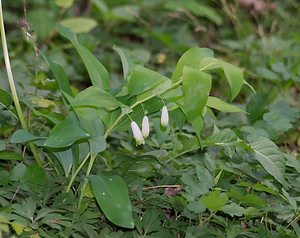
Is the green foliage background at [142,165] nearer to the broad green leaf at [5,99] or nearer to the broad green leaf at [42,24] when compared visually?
the broad green leaf at [5,99]

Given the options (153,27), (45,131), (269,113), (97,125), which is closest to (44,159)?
(45,131)

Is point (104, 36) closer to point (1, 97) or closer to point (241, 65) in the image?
point (241, 65)

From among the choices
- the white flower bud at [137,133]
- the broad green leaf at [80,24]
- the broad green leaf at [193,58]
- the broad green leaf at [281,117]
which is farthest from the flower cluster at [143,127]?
the broad green leaf at [80,24]

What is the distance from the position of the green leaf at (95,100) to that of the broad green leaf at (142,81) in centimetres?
6

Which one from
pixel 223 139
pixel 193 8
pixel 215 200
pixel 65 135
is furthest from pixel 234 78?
pixel 193 8

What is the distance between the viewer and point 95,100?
4.75 feet

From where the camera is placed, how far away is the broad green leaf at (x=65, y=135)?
144cm

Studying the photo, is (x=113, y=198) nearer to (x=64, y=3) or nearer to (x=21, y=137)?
(x=21, y=137)

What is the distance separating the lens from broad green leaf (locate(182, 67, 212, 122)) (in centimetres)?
145

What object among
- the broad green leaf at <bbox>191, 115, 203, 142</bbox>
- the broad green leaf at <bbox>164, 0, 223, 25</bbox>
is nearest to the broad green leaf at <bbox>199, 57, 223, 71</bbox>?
the broad green leaf at <bbox>191, 115, 203, 142</bbox>

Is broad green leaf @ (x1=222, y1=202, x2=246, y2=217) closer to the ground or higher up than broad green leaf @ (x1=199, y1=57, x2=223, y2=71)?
closer to the ground

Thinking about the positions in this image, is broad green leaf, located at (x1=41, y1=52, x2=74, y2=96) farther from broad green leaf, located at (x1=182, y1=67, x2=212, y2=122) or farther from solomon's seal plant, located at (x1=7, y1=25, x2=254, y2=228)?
broad green leaf, located at (x1=182, y1=67, x2=212, y2=122)

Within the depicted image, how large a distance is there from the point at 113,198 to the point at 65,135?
0.54 ft

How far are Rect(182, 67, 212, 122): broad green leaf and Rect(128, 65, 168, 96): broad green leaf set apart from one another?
0.09 meters
